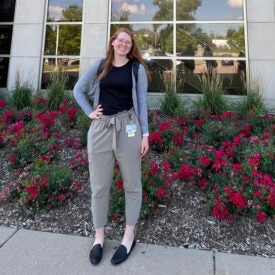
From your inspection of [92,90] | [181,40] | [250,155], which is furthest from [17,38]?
[250,155]

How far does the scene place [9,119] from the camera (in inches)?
234

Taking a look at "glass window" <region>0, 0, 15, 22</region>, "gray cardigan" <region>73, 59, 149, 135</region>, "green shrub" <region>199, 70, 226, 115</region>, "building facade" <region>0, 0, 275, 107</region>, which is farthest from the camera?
"glass window" <region>0, 0, 15, 22</region>

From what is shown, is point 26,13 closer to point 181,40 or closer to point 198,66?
point 181,40

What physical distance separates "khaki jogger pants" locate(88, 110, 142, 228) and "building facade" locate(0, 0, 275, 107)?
15.9 ft

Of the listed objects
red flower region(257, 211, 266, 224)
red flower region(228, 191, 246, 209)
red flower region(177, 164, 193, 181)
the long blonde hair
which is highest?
the long blonde hair

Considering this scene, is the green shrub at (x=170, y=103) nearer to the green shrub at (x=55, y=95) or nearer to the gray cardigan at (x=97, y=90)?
the green shrub at (x=55, y=95)

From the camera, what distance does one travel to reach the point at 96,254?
2721mm

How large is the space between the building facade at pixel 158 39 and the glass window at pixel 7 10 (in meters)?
0.19

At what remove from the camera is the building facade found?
7285mm

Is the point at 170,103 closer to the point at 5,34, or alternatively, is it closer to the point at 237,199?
the point at 237,199

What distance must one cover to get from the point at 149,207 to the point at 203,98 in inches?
148

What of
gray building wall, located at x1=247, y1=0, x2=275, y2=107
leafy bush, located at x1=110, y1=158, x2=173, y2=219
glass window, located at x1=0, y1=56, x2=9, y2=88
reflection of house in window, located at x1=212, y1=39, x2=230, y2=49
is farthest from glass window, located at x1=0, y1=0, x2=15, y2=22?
leafy bush, located at x1=110, y1=158, x2=173, y2=219

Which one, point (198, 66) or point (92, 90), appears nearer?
point (92, 90)

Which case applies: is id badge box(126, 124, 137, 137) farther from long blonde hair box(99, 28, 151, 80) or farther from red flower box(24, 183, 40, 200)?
red flower box(24, 183, 40, 200)
